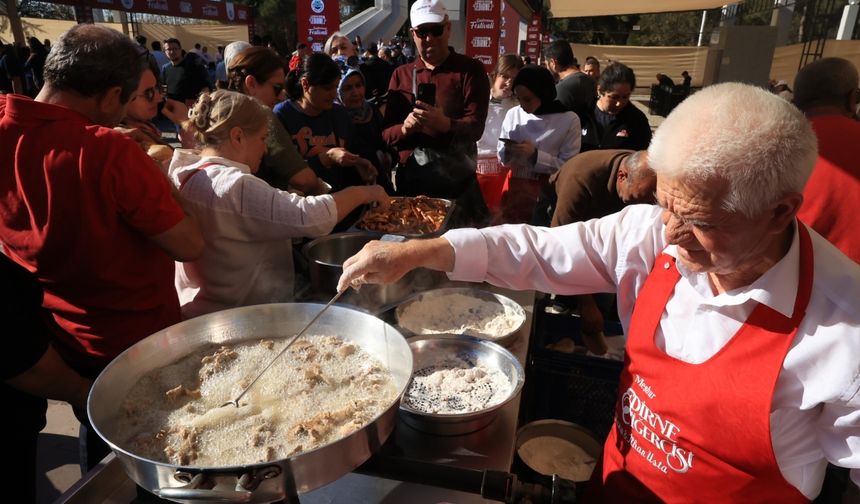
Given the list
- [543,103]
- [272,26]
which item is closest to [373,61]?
[543,103]

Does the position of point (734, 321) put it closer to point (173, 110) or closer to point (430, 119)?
point (430, 119)

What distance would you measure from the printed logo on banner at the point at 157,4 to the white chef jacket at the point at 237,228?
1815cm

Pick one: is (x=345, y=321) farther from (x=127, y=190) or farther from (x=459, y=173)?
(x=459, y=173)

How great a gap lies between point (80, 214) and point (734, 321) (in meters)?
1.77

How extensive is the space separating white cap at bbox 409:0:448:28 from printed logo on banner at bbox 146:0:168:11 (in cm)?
1672

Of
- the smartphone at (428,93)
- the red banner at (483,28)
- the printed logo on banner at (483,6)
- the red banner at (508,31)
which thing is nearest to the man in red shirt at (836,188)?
the smartphone at (428,93)

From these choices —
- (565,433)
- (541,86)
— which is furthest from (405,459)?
(541,86)

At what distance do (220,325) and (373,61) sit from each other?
6955 millimetres

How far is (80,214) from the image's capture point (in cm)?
152

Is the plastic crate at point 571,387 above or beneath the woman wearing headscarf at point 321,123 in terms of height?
beneath

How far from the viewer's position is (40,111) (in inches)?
59.9

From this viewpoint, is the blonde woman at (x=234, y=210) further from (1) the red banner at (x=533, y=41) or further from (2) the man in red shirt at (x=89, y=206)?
(1) the red banner at (x=533, y=41)

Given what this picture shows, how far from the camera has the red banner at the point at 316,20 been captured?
7.45m

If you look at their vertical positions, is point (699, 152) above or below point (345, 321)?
above
